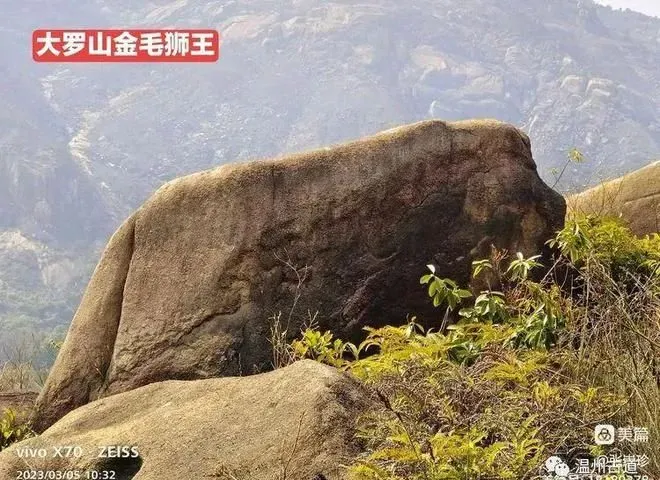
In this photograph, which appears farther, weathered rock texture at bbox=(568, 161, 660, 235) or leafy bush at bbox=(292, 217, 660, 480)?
weathered rock texture at bbox=(568, 161, 660, 235)

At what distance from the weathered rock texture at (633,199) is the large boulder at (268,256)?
2.31 m

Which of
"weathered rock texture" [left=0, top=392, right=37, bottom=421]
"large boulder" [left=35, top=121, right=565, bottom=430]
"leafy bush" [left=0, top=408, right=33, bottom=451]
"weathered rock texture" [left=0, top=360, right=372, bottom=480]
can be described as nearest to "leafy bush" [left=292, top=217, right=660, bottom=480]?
"weathered rock texture" [left=0, top=360, right=372, bottom=480]

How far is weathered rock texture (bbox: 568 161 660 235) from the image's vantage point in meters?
8.22

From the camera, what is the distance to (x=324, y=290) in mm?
5965

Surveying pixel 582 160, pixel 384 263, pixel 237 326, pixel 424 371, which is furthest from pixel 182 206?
pixel 582 160

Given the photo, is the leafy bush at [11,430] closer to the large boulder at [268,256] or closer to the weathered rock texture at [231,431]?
the large boulder at [268,256]

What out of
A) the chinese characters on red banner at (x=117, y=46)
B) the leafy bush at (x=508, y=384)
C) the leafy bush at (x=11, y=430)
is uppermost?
the leafy bush at (x=508, y=384)

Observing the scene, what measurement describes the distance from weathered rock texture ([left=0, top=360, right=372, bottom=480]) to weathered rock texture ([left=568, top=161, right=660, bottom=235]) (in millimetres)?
4908

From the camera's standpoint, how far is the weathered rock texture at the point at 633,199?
8219mm

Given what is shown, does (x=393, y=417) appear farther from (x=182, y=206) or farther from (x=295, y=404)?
(x=182, y=206)

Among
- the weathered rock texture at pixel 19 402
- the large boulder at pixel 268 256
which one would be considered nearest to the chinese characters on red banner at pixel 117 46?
the weathered rock texture at pixel 19 402

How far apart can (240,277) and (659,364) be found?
2841 mm

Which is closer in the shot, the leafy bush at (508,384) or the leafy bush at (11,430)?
the leafy bush at (508,384)

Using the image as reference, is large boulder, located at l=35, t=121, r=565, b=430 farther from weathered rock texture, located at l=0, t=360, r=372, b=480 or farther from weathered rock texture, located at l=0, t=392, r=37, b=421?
weathered rock texture, located at l=0, t=360, r=372, b=480
